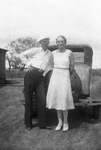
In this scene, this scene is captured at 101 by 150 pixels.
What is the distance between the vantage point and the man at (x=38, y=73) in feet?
17.4

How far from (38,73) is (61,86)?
60cm

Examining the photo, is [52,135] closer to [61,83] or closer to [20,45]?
[61,83]

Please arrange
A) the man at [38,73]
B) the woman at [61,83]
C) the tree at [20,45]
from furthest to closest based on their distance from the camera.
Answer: the tree at [20,45]
the man at [38,73]
the woman at [61,83]

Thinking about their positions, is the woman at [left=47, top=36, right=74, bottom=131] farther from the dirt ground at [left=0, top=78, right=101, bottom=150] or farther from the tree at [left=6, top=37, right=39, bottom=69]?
the tree at [left=6, top=37, right=39, bottom=69]

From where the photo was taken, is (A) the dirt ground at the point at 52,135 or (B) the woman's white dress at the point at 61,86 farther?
(B) the woman's white dress at the point at 61,86

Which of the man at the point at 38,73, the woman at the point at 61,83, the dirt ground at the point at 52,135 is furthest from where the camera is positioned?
the man at the point at 38,73

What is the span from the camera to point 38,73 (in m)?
5.32

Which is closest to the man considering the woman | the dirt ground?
the woman

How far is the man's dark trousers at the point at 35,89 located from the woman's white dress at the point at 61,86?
10.4 inches

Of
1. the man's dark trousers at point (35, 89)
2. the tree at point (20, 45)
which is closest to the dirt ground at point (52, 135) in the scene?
the man's dark trousers at point (35, 89)

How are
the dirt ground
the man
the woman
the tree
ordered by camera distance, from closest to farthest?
the dirt ground, the woman, the man, the tree

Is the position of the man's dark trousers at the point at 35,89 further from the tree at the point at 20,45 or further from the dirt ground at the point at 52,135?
the tree at the point at 20,45

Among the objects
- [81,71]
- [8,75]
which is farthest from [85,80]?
[8,75]

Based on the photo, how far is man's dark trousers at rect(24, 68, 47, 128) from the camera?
5340mm
